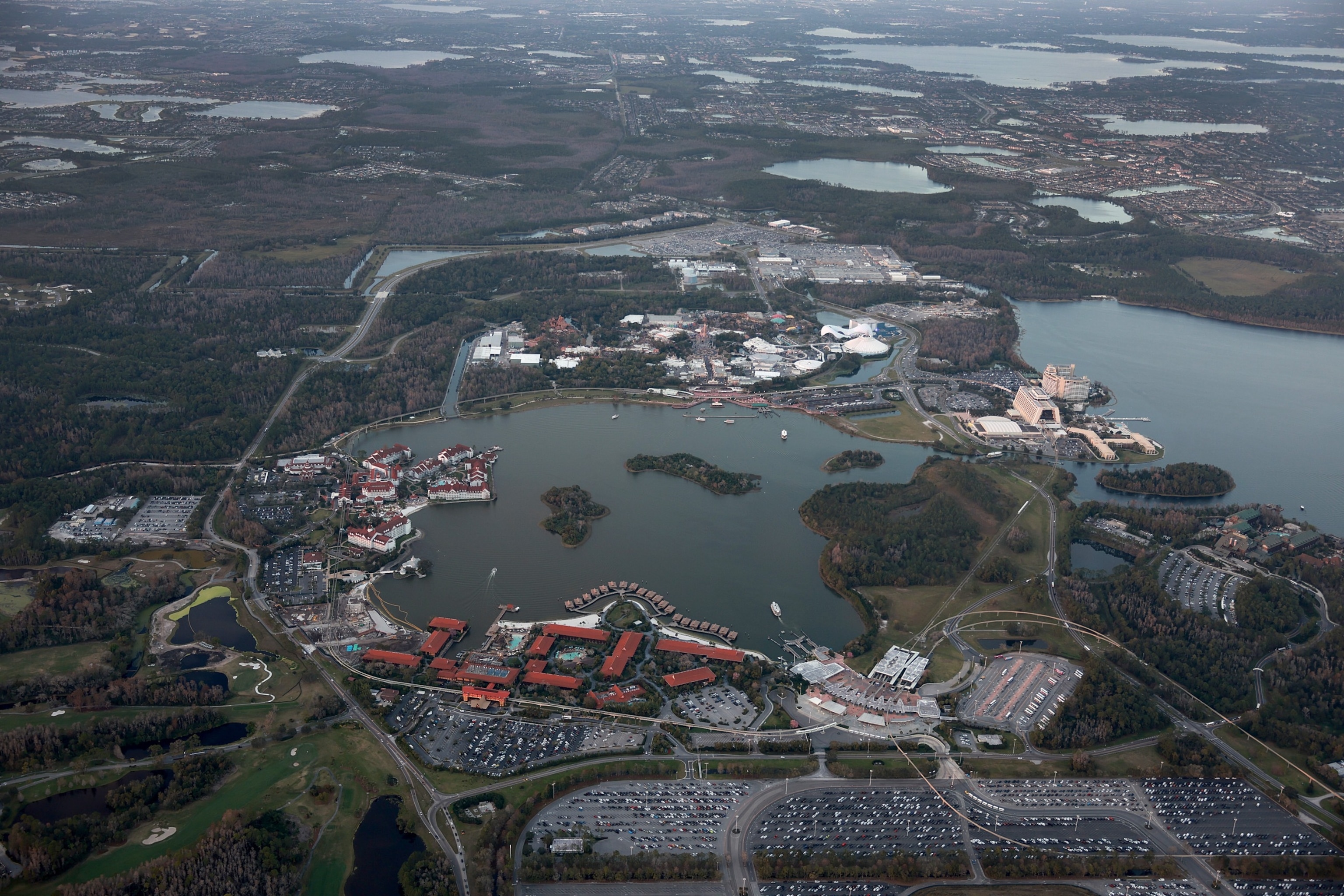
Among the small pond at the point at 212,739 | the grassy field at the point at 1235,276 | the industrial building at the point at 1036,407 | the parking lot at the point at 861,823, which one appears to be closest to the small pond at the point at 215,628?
the small pond at the point at 212,739

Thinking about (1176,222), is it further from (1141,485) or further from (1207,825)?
(1207,825)

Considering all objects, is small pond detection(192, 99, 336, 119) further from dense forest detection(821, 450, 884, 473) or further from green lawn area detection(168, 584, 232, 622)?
green lawn area detection(168, 584, 232, 622)

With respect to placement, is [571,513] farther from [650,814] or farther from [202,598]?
[650,814]

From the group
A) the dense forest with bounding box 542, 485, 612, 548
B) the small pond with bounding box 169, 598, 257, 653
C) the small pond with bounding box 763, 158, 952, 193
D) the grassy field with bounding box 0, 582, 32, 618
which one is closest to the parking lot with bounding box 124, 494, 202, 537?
the grassy field with bounding box 0, 582, 32, 618

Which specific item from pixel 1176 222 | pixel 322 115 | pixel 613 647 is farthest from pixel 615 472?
pixel 322 115

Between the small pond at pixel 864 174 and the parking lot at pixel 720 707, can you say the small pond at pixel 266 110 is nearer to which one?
the small pond at pixel 864 174
